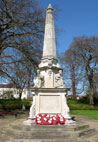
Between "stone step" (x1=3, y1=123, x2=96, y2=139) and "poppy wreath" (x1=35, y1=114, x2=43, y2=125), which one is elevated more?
"poppy wreath" (x1=35, y1=114, x2=43, y2=125)

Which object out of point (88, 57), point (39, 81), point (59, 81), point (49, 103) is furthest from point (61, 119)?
point (88, 57)

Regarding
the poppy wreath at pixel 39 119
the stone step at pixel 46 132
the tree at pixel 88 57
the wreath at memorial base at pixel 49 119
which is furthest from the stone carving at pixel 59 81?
the tree at pixel 88 57

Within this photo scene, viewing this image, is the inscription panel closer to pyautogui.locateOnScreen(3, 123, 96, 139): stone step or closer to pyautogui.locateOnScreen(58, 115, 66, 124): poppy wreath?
pyautogui.locateOnScreen(58, 115, 66, 124): poppy wreath

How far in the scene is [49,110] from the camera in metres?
7.10

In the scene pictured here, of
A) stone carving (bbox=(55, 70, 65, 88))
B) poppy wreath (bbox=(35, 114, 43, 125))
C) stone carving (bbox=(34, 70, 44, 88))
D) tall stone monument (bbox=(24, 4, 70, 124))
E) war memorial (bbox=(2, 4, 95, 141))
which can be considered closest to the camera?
war memorial (bbox=(2, 4, 95, 141))

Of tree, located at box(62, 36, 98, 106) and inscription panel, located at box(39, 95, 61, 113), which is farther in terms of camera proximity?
tree, located at box(62, 36, 98, 106)

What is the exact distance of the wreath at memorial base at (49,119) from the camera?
6.43m

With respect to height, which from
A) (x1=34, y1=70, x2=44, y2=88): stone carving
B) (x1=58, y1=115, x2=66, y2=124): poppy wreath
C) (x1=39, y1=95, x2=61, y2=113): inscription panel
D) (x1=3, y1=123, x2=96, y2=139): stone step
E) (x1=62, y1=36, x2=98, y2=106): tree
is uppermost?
(x1=62, y1=36, x2=98, y2=106): tree

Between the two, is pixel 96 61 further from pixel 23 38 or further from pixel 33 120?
pixel 33 120

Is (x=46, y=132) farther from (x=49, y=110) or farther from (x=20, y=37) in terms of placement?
(x=20, y=37)

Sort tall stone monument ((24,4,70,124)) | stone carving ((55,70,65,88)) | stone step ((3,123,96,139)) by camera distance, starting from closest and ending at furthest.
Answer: stone step ((3,123,96,139))
tall stone monument ((24,4,70,124))
stone carving ((55,70,65,88))

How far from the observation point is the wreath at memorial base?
643 centimetres

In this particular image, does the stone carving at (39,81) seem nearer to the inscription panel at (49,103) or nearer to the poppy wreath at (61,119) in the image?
the inscription panel at (49,103)

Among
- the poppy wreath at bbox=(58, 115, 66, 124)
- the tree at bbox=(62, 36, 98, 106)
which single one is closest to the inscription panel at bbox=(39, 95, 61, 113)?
the poppy wreath at bbox=(58, 115, 66, 124)
